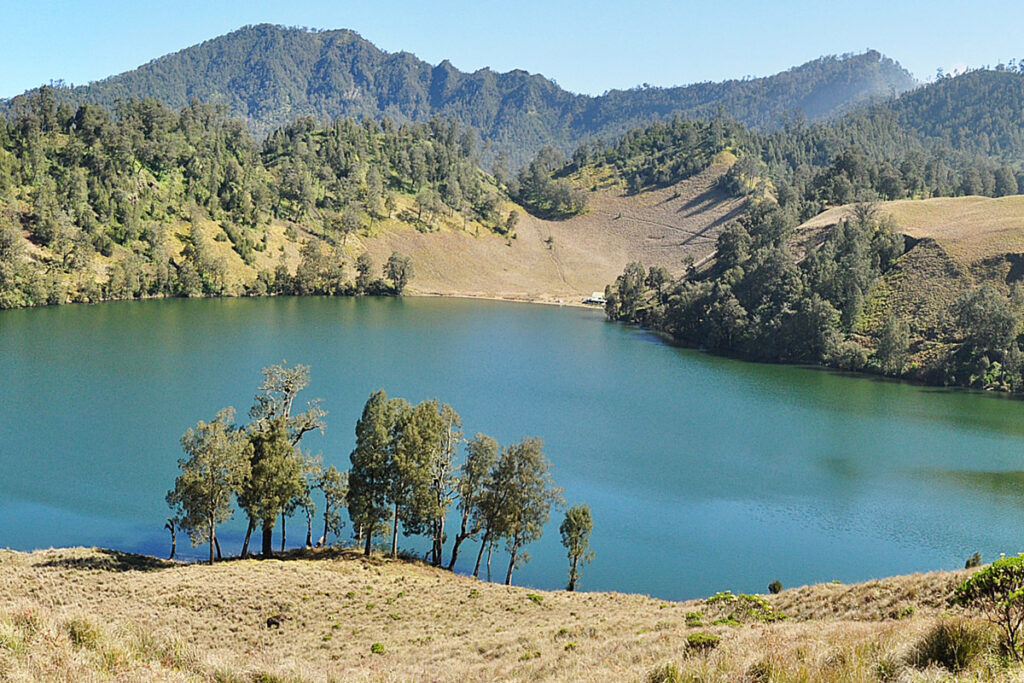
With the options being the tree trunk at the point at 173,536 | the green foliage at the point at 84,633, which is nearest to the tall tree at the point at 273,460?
the tree trunk at the point at 173,536

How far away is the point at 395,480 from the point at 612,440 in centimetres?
2670

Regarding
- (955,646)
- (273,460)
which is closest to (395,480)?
(273,460)

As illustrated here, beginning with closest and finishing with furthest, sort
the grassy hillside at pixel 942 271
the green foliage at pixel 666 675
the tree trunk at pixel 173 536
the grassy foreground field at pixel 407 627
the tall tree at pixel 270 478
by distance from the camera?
1. the grassy foreground field at pixel 407 627
2. the green foliage at pixel 666 675
3. the tall tree at pixel 270 478
4. the tree trunk at pixel 173 536
5. the grassy hillside at pixel 942 271

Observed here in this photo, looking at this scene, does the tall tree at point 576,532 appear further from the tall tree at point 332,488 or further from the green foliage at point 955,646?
the green foliage at point 955,646

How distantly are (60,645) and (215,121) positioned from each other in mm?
209514

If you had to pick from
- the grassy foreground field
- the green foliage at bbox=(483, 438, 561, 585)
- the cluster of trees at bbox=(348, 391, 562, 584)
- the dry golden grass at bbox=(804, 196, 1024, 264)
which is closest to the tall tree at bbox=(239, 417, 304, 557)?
the grassy foreground field

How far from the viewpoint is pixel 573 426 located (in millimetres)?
65812

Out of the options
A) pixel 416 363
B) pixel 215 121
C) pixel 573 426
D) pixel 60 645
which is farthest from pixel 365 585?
pixel 215 121

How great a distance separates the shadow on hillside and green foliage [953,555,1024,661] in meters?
31.5

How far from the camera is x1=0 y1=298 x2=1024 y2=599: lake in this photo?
41.6 meters

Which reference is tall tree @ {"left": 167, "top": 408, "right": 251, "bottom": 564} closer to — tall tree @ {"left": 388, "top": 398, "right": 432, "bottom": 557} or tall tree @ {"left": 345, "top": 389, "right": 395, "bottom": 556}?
tall tree @ {"left": 345, "top": 389, "right": 395, "bottom": 556}

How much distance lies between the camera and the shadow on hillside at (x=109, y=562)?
3170cm

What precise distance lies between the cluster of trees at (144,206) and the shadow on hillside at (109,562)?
104 metres

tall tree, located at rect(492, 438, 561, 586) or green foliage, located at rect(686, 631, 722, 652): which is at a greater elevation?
green foliage, located at rect(686, 631, 722, 652)
